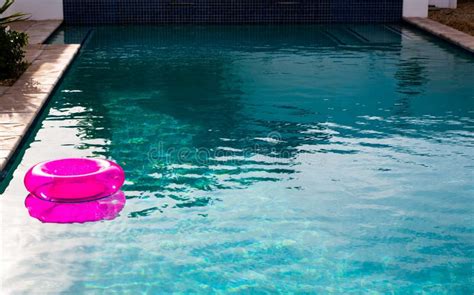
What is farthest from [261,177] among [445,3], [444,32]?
[445,3]

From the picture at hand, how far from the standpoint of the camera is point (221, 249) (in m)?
4.51

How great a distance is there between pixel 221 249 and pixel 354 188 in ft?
4.87

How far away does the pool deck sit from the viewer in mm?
6414

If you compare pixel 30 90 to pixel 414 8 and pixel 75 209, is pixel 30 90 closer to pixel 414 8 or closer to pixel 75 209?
pixel 75 209

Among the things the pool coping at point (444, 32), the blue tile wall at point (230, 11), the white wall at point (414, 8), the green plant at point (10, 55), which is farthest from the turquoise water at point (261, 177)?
the white wall at point (414, 8)

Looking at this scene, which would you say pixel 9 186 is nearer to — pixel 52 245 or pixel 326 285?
pixel 52 245

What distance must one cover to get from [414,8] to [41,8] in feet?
25.4

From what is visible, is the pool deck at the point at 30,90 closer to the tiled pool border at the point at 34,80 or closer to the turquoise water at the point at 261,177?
the tiled pool border at the point at 34,80

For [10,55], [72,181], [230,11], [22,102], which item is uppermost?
[230,11]

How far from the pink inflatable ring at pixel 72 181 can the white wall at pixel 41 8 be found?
33.5 ft

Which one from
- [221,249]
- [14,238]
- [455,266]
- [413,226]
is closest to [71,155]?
[14,238]

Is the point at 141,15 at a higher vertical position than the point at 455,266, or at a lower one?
higher

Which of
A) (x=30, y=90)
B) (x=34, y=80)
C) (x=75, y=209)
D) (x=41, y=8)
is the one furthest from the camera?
(x=41, y=8)

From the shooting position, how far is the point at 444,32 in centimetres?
1312
